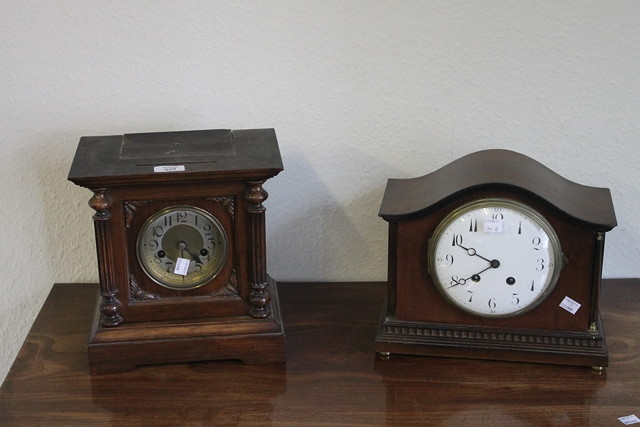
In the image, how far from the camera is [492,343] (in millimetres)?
1248

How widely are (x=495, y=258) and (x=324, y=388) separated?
297 millimetres

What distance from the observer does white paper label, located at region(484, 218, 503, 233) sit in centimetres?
120

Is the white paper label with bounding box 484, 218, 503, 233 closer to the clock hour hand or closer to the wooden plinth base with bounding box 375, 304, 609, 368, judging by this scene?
the wooden plinth base with bounding box 375, 304, 609, 368

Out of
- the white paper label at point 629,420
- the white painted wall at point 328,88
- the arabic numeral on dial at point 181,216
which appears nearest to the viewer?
the white paper label at point 629,420

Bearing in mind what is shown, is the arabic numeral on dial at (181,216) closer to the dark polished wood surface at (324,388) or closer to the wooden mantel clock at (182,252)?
the wooden mantel clock at (182,252)

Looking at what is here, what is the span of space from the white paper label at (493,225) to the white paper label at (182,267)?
0.42 metres

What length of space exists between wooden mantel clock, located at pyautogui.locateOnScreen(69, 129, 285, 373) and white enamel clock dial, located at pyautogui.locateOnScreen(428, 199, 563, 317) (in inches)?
10.1

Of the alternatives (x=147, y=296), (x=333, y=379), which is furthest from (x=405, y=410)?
(x=147, y=296)

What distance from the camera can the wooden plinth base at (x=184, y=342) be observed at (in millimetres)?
1240

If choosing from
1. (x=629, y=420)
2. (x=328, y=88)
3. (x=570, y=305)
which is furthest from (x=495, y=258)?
(x=328, y=88)

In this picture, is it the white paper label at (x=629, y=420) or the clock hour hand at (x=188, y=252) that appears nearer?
the white paper label at (x=629, y=420)

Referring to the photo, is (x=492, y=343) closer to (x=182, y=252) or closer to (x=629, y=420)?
(x=629, y=420)

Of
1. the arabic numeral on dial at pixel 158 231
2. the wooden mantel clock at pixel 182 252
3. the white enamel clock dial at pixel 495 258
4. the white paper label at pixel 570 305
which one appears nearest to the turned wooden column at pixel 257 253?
the wooden mantel clock at pixel 182 252

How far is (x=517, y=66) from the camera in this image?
1.39 meters
